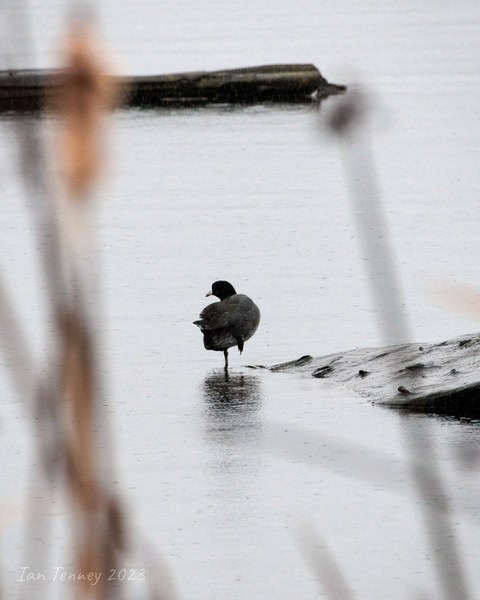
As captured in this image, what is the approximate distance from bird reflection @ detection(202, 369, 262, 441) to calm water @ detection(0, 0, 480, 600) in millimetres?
23

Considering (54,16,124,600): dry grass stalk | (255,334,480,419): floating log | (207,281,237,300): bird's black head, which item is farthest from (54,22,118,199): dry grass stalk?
(207,281,237,300): bird's black head

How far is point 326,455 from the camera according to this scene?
728 cm

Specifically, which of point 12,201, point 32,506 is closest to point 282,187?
point 12,201

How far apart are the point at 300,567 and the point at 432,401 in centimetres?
251

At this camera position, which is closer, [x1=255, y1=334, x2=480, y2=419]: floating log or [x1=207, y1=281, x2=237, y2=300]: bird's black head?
[x1=255, y1=334, x2=480, y2=419]: floating log

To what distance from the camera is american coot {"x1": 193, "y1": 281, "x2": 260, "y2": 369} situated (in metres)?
9.38

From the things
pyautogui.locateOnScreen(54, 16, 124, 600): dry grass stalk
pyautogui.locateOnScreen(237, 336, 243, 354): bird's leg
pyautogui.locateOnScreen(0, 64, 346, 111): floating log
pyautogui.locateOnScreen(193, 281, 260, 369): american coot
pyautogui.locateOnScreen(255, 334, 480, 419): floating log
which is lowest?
pyautogui.locateOnScreen(54, 16, 124, 600): dry grass stalk

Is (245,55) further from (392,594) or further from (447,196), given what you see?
(392,594)

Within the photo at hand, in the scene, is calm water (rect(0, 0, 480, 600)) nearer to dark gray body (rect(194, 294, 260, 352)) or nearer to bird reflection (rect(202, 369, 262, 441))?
bird reflection (rect(202, 369, 262, 441))

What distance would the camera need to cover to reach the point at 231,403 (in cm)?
833

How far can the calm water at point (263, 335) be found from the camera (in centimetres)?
555

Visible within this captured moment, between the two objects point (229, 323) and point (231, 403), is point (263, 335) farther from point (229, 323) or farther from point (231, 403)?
point (231, 403)

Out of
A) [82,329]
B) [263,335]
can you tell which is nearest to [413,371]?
[263,335]

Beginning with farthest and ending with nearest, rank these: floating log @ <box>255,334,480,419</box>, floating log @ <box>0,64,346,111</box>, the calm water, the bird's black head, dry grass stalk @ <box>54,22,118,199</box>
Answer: floating log @ <box>0,64,346,111</box> → the bird's black head → floating log @ <box>255,334,480,419</box> → the calm water → dry grass stalk @ <box>54,22,118,199</box>
